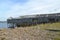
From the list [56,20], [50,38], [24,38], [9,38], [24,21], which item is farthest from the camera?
[24,21]

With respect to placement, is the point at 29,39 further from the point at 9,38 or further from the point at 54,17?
the point at 54,17

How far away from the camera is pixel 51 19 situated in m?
71.9

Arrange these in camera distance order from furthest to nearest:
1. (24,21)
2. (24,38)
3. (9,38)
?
(24,21), (24,38), (9,38)

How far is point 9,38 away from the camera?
21125 millimetres

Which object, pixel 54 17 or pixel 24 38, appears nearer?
pixel 24 38

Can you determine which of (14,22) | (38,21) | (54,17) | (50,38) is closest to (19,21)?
(14,22)

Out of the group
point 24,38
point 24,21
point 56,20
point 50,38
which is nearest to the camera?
point 24,38

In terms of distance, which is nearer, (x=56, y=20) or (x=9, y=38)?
(x=9, y=38)

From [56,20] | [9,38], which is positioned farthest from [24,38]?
[56,20]

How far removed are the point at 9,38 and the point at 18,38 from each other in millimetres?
1354

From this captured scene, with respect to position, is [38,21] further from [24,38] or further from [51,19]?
[24,38]

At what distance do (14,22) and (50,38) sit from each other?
178 ft

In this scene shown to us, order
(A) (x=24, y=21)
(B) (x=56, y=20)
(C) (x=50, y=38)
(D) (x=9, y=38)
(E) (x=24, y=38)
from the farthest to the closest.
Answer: (A) (x=24, y=21) → (B) (x=56, y=20) → (C) (x=50, y=38) → (E) (x=24, y=38) → (D) (x=9, y=38)

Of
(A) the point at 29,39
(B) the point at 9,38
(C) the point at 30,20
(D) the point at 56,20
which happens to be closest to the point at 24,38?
(A) the point at 29,39
